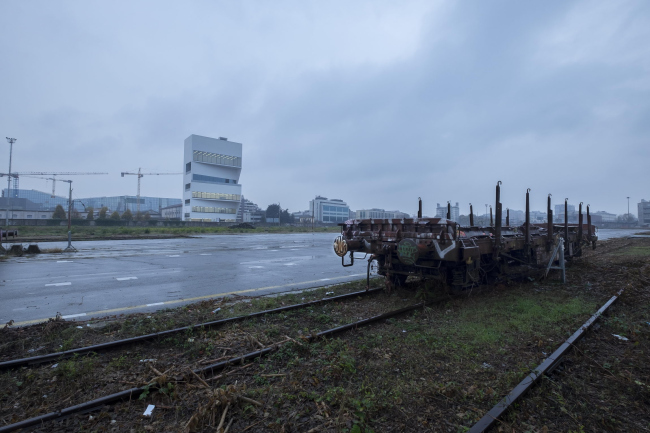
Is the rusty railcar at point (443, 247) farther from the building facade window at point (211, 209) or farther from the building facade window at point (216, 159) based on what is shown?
the building facade window at point (216, 159)

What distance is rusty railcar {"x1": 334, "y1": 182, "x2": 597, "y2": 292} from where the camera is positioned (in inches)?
247

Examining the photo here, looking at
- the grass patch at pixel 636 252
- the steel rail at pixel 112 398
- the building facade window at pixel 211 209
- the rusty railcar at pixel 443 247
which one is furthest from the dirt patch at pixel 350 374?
the building facade window at pixel 211 209


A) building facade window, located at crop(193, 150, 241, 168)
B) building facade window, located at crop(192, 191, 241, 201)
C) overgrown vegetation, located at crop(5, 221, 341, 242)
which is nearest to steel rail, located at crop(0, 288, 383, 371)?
overgrown vegetation, located at crop(5, 221, 341, 242)

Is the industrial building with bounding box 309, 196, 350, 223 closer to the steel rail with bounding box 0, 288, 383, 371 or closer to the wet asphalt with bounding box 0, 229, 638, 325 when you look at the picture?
the wet asphalt with bounding box 0, 229, 638, 325

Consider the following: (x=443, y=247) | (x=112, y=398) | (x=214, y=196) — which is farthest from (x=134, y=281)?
(x=214, y=196)

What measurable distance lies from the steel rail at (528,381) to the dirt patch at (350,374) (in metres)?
0.09

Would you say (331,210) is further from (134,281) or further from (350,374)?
(350,374)

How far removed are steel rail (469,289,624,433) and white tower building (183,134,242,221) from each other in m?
76.3

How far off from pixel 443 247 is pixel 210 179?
7704cm

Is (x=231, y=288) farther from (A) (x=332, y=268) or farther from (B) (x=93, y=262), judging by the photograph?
(B) (x=93, y=262)

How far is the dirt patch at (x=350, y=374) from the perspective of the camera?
300 cm

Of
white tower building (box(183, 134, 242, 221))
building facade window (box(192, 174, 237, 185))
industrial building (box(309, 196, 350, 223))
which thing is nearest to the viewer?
white tower building (box(183, 134, 242, 221))

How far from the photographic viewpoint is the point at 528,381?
3473 millimetres

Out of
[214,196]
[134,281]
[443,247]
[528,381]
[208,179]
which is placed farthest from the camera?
[214,196]
